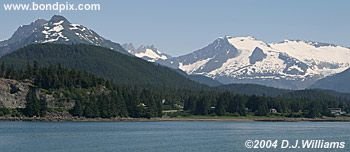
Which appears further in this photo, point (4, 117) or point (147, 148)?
point (4, 117)

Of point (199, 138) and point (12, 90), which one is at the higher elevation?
point (12, 90)

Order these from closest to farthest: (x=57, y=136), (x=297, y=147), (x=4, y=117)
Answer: (x=297, y=147) → (x=57, y=136) → (x=4, y=117)

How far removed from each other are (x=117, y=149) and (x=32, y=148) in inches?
411

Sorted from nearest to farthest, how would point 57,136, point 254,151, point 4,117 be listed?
1. point 254,151
2. point 57,136
3. point 4,117

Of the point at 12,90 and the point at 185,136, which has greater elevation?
the point at 12,90

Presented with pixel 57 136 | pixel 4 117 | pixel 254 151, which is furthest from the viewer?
pixel 4 117

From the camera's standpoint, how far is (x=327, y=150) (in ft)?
342

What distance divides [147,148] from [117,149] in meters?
4.50

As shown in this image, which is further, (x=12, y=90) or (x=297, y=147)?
(x=12, y=90)

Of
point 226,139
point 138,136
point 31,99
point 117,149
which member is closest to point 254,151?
point 117,149

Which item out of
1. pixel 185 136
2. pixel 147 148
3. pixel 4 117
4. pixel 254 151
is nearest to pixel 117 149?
pixel 147 148

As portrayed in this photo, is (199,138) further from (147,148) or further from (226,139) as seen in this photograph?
(147,148)

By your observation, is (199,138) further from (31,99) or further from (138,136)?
(31,99)

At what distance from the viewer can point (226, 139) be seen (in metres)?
127
